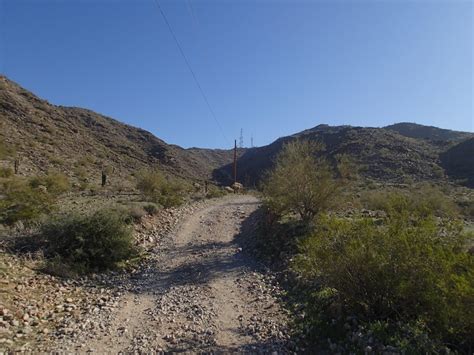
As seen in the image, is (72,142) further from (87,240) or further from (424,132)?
(424,132)

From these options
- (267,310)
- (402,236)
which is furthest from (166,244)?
(402,236)

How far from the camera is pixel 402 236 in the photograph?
566 cm

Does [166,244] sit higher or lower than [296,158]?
lower

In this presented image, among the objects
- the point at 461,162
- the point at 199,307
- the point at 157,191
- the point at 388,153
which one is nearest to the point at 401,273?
the point at 199,307

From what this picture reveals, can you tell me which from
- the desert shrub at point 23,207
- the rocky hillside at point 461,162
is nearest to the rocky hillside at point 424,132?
the rocky hillside at point 461,162

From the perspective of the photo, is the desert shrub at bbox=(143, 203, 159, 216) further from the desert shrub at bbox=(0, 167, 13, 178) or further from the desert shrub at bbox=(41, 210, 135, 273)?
the desert shrub at bbox=(0, 167, 13, 178)

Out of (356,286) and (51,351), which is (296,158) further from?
(51,351)

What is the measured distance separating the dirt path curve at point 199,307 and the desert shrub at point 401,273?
47.7 inches

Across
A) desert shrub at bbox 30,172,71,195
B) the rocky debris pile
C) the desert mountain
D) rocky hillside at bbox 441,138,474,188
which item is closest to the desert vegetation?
the rocky debris pile

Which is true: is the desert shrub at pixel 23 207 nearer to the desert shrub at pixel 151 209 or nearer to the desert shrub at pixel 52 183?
the desert shrub at pixel 151 209

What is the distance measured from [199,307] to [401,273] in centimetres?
393

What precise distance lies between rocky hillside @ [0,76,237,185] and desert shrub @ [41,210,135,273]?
66.6 feet

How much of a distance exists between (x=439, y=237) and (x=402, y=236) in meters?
0.68

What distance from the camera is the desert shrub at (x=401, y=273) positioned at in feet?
16.1
